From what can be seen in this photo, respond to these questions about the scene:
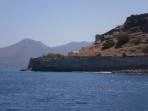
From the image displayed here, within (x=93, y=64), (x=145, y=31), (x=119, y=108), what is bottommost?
(x=119, y=108)

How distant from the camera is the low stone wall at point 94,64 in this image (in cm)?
13150

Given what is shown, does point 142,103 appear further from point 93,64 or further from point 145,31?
point 145,31

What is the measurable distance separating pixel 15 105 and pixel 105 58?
88.8 m

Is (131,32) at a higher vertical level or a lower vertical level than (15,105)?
higher

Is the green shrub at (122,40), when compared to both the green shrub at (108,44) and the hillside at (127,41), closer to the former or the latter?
the hillside at (127,41)

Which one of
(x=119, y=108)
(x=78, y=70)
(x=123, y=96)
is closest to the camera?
(x=119, y=108)

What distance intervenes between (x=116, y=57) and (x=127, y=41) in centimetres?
2814

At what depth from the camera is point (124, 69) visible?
13338cm

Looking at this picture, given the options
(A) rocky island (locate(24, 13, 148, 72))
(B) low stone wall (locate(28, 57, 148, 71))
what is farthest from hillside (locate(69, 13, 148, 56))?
(B) low stone wall (locate(28, 57, 148, 71))

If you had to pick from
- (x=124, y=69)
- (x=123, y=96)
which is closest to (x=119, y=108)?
(x=123, y=96)

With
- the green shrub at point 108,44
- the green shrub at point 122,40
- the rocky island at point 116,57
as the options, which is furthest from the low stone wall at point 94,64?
the green shrub at point 122,40

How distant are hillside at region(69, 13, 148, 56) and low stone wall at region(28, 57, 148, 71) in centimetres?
387

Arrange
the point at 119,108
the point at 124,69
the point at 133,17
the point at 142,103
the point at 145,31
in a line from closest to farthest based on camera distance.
Answer: the point at 119,108 → the point at 142,103 → the point at 124,69 → the point at 145,31 → the point at 133,17

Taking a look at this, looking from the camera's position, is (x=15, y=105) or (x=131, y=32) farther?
(x=131, y=32)
